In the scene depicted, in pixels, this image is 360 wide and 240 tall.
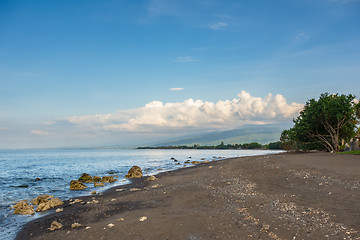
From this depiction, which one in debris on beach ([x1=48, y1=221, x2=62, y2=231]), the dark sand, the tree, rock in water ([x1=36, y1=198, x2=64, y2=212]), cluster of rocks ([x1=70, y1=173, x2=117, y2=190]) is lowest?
cluster of rocks ([x1=70, y1=173, x2=117, y2=190])

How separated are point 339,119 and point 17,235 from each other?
52.8 m

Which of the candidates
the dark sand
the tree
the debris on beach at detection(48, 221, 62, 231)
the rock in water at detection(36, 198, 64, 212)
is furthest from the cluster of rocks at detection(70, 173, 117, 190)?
the tree

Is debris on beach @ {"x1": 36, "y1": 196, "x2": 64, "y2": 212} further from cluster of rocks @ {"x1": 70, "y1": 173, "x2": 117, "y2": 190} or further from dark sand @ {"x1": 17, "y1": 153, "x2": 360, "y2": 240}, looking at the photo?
cluster of rocks @ {"x1": 70, "y1": 173, "x2": 117, "y2": 190}

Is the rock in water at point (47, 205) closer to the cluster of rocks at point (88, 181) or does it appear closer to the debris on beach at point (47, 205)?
the debris on beach at point (47, 205)

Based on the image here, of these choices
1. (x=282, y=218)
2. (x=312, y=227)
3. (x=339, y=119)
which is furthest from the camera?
(x=339, y=119)

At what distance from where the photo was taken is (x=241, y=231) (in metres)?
10.3

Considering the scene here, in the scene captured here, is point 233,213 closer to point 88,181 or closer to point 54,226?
point 54,226

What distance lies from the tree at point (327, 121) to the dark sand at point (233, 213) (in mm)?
32663

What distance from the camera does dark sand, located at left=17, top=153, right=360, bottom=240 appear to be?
10.2 m

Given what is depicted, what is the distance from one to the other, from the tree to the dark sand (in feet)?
107

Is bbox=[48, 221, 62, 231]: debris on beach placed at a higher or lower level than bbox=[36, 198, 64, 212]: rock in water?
higher

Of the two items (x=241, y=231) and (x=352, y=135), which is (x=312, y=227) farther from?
(x=352, y=135)

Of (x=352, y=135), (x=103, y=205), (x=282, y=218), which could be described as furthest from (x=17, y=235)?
(x=352, y=135)

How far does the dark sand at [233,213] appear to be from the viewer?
10242 mm
